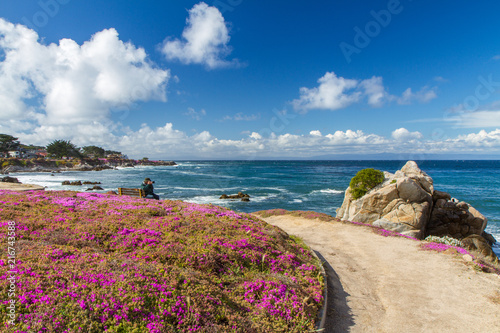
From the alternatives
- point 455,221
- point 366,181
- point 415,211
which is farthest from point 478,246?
point 366,181

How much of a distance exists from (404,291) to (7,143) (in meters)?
159

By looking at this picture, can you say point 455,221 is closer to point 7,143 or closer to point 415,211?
point 415,211

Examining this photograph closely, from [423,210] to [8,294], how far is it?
21906mm

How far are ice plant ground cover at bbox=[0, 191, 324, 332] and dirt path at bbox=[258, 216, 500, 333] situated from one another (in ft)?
3.67

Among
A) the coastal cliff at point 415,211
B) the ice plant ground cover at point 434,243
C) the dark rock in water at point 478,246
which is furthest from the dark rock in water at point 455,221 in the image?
the ice plant ground cover at point 434,243

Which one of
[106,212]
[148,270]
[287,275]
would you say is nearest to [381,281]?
[287,275]

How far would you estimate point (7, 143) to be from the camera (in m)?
113

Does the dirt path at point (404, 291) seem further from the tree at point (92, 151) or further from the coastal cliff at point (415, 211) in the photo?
the tree at point (92, 151)

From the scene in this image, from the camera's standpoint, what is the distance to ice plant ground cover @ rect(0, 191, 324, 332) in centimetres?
427

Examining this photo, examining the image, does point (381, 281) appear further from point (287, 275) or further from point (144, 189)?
point (144, 189)

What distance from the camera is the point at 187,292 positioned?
521 cm

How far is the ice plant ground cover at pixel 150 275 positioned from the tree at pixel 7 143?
143 metres

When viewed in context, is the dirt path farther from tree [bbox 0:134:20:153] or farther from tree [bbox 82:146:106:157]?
tree [bbox 82:146:106:157]

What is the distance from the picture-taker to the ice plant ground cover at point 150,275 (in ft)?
14.0
